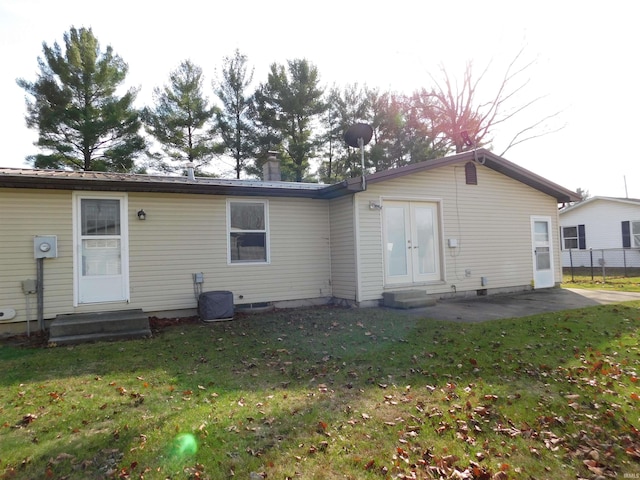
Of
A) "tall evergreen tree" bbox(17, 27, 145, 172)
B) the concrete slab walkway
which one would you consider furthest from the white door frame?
"tall evergreen tree" bbox(17, 27, 145, 172)

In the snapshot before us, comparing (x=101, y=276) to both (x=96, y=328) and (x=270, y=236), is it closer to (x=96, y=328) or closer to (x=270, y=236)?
(x=96, y=328)

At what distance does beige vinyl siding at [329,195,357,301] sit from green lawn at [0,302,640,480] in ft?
9.18

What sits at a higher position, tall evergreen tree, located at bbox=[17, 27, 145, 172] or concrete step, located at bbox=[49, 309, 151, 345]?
tall evergreen tree, located at bbox=[17, 27, 145, 172]

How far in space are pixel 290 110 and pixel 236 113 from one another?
302 cm

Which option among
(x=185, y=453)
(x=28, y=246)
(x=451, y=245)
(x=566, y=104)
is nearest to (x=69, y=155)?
(x=28, y=246)

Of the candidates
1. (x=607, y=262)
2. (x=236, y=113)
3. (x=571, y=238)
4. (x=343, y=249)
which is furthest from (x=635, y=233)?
(x=236, y=113)

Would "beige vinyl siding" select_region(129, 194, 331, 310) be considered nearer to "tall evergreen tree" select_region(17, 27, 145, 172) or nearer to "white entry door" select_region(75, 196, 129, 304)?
"white entry door" select_region(75, 196, 129, 304)

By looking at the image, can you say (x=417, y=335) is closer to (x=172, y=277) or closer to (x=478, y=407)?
(x=478, y=407)

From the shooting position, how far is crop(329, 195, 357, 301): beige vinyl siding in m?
9.08

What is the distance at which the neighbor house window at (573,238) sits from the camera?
2164 centimetres

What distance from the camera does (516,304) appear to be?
30.3 ft

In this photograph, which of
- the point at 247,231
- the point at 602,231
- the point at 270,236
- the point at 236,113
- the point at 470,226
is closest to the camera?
the point at 247,231

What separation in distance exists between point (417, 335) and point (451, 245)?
180 inches

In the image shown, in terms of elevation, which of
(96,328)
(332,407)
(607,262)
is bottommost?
(332,407)
